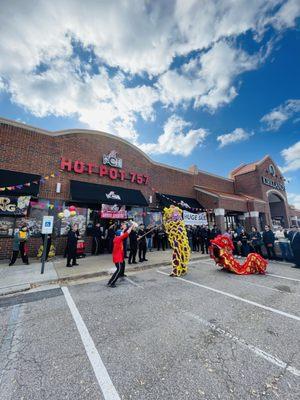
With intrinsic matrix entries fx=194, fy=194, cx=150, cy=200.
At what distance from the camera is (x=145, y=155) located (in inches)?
617

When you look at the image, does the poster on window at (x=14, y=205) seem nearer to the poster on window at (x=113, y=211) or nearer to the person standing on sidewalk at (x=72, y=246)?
the person standing on sidewalk at (x=72, y=246)

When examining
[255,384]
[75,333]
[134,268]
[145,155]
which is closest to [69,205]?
[134,268]

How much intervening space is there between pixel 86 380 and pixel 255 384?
6.48ft

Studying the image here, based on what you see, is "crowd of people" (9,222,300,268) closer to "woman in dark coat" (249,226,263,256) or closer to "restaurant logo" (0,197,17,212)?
"woman in dark coat" (249,226,263,256)

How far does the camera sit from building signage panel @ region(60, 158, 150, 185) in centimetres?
1189

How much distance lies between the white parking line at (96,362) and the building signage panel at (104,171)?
943 cm

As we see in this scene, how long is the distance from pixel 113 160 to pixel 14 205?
6497mm

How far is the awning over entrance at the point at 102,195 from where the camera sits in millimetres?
11231

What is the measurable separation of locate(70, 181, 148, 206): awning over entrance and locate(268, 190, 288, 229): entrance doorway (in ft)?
72.1

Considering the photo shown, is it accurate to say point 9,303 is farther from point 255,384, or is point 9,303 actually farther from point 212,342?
point 255,384

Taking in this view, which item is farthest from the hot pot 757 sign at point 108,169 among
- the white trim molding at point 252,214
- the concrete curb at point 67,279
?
the white trim molding at point 252,214

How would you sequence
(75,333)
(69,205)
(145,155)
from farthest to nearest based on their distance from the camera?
(145,155) < (69,205) < (75,333)

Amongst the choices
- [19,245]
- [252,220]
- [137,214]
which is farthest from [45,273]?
[252,220]

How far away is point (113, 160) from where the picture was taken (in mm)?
13633
